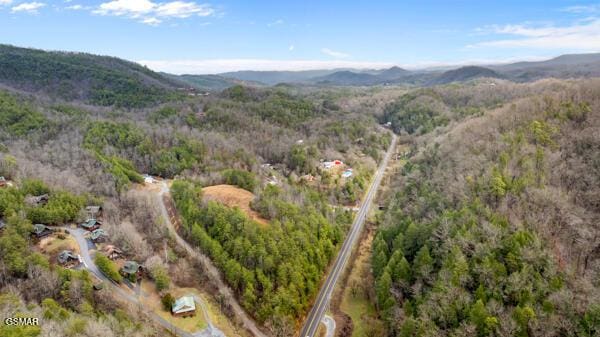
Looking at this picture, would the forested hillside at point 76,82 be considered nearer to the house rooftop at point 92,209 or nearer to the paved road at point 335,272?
the house rooftop at point 92,209

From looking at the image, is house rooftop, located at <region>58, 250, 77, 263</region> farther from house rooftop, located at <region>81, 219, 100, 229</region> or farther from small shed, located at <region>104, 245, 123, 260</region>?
house rooftop, located at <region>81, 219, 100, 229</region>

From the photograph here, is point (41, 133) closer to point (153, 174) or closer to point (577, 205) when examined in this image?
→ point (153, 174)

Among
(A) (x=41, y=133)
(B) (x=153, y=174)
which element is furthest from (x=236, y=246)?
(A) (x=41, y=133)

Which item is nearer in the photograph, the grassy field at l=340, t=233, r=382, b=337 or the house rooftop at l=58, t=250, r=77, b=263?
the house rooftop at l=58, t=250, r=77, b=263

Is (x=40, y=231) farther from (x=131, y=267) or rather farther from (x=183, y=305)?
(x=183, y=305)

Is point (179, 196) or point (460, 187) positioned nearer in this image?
point (460, 187)

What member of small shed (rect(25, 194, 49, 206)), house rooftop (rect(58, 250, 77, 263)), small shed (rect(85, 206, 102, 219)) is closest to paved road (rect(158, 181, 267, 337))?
small shed (rect(85, 206, 102, 219))

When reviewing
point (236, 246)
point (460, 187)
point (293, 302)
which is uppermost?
point (460, 187)
